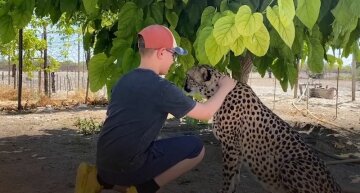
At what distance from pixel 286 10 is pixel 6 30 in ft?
5.26

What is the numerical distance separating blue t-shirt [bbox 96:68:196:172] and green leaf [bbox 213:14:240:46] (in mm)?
1299

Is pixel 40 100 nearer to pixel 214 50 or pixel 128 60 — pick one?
pixel 128 60

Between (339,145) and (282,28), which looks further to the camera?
(339,145)

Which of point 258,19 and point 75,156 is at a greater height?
point 258,19

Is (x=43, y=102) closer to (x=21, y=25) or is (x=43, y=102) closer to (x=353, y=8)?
(x=21, y=25)

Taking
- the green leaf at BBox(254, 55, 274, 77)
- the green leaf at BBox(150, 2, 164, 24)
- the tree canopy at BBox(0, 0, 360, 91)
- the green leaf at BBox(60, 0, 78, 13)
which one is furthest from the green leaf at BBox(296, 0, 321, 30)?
the green leaf at BBox(60, 0, 78, 13)

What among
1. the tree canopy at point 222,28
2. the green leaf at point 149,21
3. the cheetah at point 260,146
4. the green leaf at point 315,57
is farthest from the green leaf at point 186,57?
the cheetah at point 260,146

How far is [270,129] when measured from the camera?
Answer: 135 inches

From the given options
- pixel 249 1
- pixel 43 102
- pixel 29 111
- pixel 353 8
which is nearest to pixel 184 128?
pixel 29 111

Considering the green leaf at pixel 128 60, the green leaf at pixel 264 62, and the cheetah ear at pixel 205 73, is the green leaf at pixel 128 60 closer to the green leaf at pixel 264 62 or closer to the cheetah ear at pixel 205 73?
the green leaf at pixel 264 62

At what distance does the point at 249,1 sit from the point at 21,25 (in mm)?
1234

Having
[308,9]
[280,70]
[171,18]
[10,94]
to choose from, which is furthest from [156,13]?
[10,94]

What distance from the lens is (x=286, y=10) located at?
1.00 meters

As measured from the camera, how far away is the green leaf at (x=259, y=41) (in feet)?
3.60
